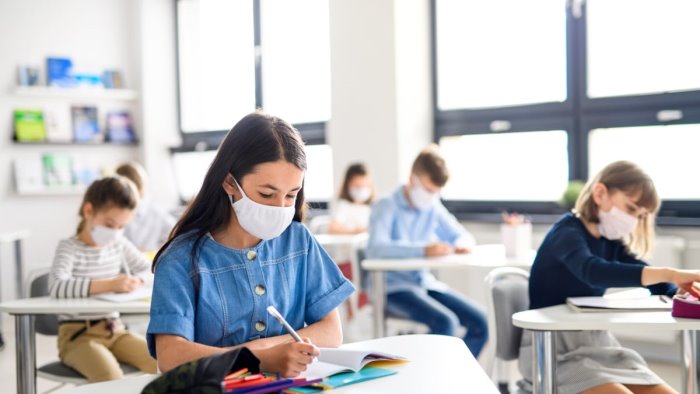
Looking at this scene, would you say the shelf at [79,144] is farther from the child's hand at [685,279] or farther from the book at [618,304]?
the child's hand at [685,279]

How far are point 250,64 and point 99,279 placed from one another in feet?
14.0

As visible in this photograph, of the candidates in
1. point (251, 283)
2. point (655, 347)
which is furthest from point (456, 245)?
point (251, 283)

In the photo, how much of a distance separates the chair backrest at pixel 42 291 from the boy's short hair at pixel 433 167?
180cm

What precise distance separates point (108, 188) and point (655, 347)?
10.2ft

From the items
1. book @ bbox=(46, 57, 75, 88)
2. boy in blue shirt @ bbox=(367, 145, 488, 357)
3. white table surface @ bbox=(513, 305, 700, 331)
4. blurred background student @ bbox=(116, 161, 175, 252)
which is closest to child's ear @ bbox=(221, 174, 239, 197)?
white table surface @ bbox=(513, 305, 700, 331)

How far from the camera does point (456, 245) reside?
3.93m

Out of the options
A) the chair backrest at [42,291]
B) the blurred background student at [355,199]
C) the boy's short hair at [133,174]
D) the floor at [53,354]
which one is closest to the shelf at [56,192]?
the floor at [53,354]

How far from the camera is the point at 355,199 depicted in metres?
5.10

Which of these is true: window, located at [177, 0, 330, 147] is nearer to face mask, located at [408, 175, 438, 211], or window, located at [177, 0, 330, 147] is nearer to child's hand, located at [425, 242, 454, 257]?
face mask, located at [408, 175, 438, 211]

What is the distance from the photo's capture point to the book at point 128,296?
8.32 feet

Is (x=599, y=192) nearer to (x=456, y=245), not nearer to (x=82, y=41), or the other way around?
(x=456, y=245)

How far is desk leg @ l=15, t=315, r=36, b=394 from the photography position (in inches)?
97.7

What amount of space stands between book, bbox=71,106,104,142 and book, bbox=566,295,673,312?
17.9 ft

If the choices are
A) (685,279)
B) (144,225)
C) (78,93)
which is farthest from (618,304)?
(78,93)
